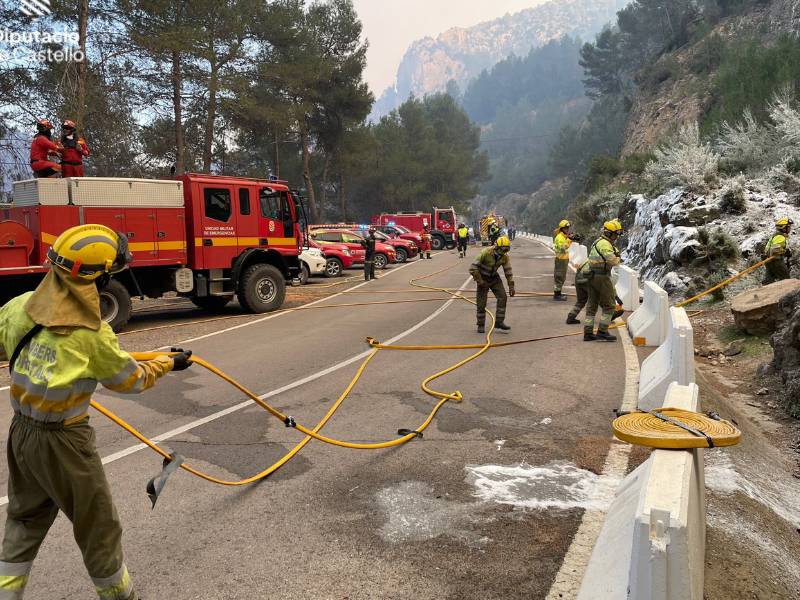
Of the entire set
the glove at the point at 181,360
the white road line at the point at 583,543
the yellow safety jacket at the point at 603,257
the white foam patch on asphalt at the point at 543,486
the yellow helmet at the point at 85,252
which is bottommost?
the white foam patch on asphalt at the point at 543,486

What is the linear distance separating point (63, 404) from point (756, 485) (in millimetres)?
4411

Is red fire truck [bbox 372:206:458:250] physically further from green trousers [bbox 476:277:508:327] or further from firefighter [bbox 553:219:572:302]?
green trousers [bbox 476:277:508:327]

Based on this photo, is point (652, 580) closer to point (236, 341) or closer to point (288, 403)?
point (288, 403)

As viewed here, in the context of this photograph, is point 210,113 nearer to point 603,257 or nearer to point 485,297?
point 485,297

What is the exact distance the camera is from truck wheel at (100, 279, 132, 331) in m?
11.0

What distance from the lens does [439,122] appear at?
7662 cm

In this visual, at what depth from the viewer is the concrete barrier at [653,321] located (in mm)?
8930

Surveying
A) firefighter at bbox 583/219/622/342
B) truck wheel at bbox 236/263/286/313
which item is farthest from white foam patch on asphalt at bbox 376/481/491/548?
truck wheel at bbox 236/263/286/313

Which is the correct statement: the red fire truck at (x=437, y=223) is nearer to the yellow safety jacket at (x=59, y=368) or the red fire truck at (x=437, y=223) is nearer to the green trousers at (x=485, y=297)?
the green trousers at (x=485, y=297)

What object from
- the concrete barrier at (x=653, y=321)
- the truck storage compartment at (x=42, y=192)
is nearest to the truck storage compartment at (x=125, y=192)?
the truck storage compartment at (x=42, y=192)

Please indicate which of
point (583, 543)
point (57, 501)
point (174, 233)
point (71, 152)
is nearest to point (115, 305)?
point (174, 233)

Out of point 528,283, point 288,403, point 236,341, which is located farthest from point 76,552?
point 528,283

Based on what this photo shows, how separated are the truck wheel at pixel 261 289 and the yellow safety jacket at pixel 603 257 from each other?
7111 mm

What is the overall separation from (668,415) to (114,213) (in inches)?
408
